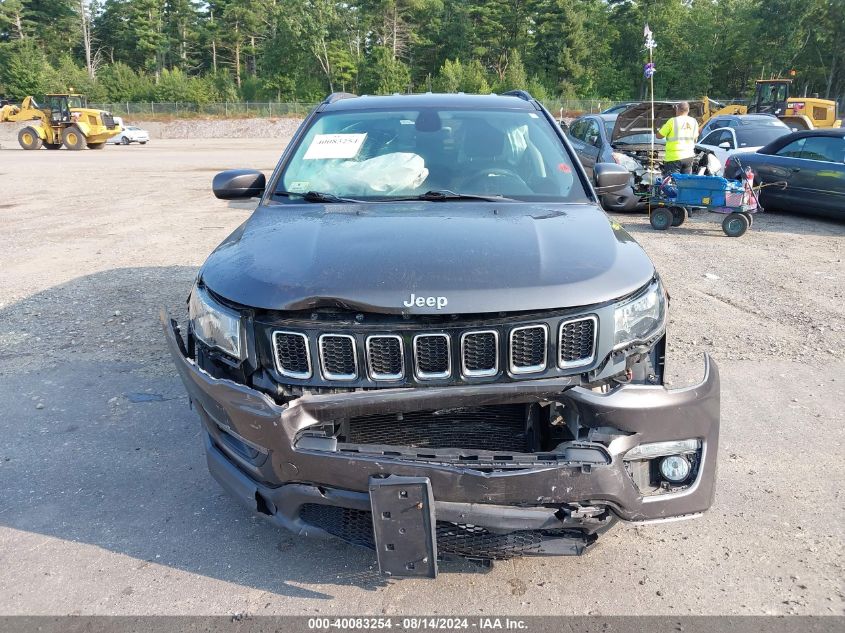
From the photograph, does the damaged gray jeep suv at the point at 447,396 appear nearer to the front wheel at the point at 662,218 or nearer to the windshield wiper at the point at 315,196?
the windshield wiper at the point at 315,196

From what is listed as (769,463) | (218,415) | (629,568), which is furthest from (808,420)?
(218,415)

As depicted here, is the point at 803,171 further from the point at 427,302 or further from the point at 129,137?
the point at 129,137

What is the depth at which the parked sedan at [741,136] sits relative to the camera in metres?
14.5

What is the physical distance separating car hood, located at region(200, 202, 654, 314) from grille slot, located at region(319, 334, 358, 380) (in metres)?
0.12

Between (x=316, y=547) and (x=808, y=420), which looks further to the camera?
(x=808, y=420)

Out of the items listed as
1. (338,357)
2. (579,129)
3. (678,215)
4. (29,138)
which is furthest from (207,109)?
(338,357)

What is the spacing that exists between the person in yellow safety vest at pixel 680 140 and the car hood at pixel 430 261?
901 centimetres

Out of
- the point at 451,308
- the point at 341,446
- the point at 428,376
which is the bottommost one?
the point at 341,446

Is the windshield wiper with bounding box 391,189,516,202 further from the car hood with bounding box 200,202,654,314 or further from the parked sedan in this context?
the parked sedan

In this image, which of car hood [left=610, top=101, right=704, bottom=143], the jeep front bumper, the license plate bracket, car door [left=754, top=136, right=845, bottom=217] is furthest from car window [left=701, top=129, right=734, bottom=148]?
the license plate bracket

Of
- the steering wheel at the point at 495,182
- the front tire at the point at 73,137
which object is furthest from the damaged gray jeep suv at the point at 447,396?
the front tire at the point at 73,137

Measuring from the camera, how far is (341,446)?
2305mm

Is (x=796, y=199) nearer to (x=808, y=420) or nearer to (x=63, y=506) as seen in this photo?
(x=808, y=420)

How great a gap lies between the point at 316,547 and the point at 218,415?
83 cm
